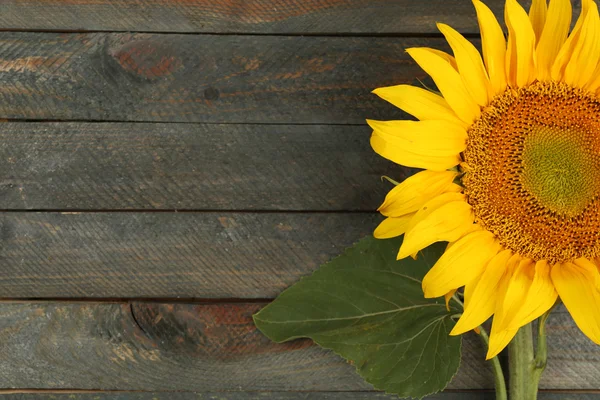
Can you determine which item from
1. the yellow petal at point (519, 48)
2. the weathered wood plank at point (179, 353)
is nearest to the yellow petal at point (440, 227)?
the yellow petal at point (519, 48)

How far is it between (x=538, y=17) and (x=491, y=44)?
0.06m

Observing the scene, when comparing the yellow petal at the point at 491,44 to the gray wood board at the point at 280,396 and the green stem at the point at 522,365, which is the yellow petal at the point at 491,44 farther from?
the gray wood board at the point at 280,396

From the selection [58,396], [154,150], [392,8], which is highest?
[392,8]

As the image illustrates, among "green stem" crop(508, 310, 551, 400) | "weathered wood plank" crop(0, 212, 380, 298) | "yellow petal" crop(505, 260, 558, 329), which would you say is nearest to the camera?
"yellow petal" crop(505, 260, 558, 329)

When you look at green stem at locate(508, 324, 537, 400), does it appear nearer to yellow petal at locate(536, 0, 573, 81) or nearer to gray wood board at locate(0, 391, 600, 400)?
gray wood board at locate(0, 391, 600, 400)

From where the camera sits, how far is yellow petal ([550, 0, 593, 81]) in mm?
511

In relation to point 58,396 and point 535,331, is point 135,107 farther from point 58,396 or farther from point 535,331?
point 535,331

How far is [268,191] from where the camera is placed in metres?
0.70

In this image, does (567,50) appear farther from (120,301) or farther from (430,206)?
(120,301)

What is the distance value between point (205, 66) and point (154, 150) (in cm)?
10

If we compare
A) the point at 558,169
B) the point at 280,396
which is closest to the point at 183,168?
the point at 280,396

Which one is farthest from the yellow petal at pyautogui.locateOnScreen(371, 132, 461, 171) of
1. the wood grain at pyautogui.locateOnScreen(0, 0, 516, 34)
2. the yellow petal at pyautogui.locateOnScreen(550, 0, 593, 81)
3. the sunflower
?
the wood grain at pyautogui.locateOnScreen(0, 0, 516, 34)

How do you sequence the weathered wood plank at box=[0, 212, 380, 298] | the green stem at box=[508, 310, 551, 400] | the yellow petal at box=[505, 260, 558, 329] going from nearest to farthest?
the yellow petal at box=[505, 260, 558, 329], the green stem at box=[508, 310, 551, 400], the weathered wood plank at box=[0, 212, 380, 298]

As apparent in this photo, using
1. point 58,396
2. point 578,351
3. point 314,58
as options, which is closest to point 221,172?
point 314,58
